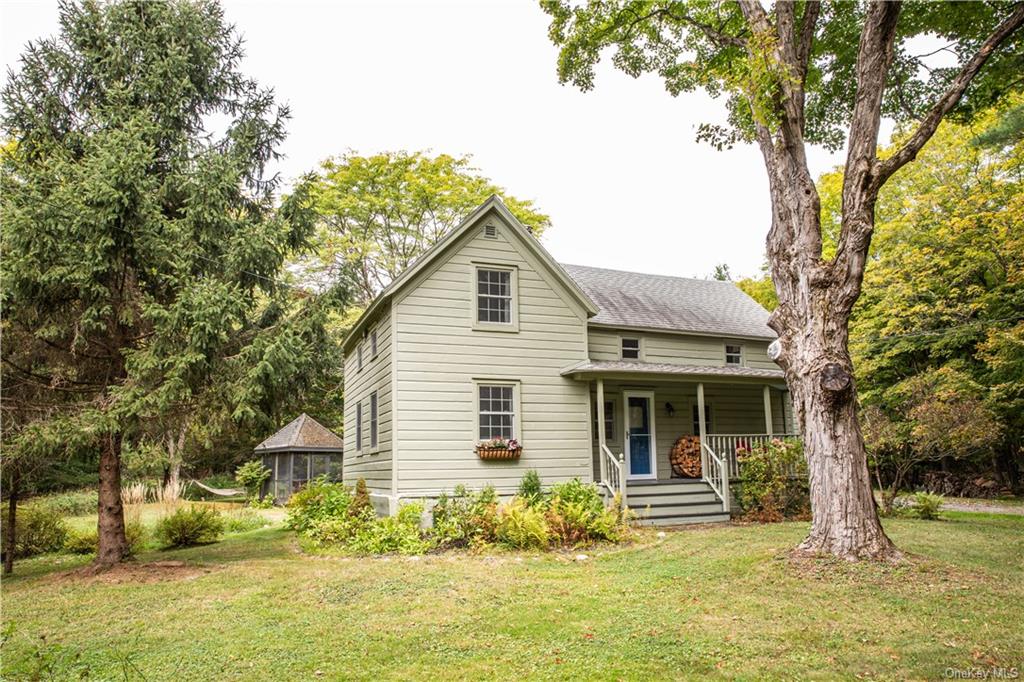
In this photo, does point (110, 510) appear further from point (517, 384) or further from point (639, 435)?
point (639, 435)

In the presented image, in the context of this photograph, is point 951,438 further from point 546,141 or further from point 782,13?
point 546,141

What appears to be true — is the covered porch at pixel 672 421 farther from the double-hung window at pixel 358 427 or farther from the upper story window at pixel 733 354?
the double-hung window at pixel 358 427

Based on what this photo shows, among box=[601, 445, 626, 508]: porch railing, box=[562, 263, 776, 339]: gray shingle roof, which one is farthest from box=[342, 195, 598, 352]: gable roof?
box=[601, 445, 626, 508]: porch railing

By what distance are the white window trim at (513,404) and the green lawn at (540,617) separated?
3.56 meters

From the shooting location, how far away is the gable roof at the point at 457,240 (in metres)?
12.6

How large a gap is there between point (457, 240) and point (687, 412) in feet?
24.8

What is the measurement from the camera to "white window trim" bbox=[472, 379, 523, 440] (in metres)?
12.8

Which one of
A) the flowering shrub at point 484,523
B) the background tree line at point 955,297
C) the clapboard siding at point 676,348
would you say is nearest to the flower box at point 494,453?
the flowering shrub at point 484,523

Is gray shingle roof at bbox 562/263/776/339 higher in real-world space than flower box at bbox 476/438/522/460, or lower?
higher

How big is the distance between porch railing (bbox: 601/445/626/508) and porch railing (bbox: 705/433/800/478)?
2.42 meters

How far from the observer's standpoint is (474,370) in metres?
13.0

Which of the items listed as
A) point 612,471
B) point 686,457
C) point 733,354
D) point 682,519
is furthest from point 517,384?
point 733,354

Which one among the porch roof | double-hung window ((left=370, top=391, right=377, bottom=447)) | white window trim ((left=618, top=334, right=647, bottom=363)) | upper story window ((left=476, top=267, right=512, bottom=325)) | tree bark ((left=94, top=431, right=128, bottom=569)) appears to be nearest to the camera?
tree bark ((left=94, top=431, right=128, bottom=569))

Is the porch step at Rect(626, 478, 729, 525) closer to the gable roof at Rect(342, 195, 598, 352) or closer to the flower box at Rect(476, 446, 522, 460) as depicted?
the flower box at Rect(476, 446, 522, 460)
